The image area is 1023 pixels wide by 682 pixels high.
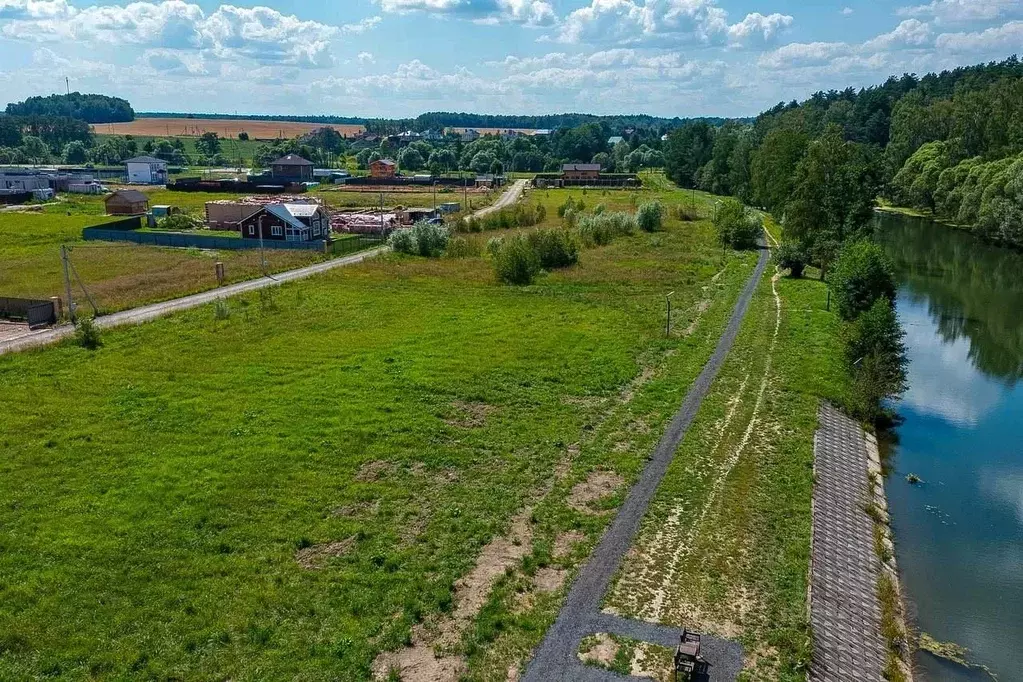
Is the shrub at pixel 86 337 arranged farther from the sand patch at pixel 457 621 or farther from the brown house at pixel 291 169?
the brown house at pixel 291 169

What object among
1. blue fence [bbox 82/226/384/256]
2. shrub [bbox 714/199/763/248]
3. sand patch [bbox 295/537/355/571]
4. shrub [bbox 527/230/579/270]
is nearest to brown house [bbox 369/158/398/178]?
blue fence [bbox 82/226/384/256]

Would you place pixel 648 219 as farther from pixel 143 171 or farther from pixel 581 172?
pixel 143 171

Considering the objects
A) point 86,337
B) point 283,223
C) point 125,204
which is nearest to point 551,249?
point 283,223

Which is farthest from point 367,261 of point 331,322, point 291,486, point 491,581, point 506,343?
point 491,581

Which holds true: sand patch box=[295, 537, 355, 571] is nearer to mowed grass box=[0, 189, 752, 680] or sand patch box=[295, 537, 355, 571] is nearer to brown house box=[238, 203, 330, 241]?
mowed grass box=[0, 189, 752, 680]

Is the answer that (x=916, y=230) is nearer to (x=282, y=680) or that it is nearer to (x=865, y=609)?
(x=865, y=609)

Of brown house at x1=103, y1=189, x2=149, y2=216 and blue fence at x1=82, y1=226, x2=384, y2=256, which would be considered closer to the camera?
blue fence at x1=82, y1=226, x2=384, y2=256

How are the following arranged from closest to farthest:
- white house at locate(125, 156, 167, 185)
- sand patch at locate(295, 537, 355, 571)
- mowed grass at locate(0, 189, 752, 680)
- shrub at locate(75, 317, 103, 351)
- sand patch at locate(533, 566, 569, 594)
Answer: mowed grass at locate(0, 189, 752, 680) < sand patch at locate(533, 566, 569, 594) < sand patch at locate(295, 537, 355, 571) < shrub at locate(75, 317, 103, 351) < white house at locate(125, 156, 167, 185)
